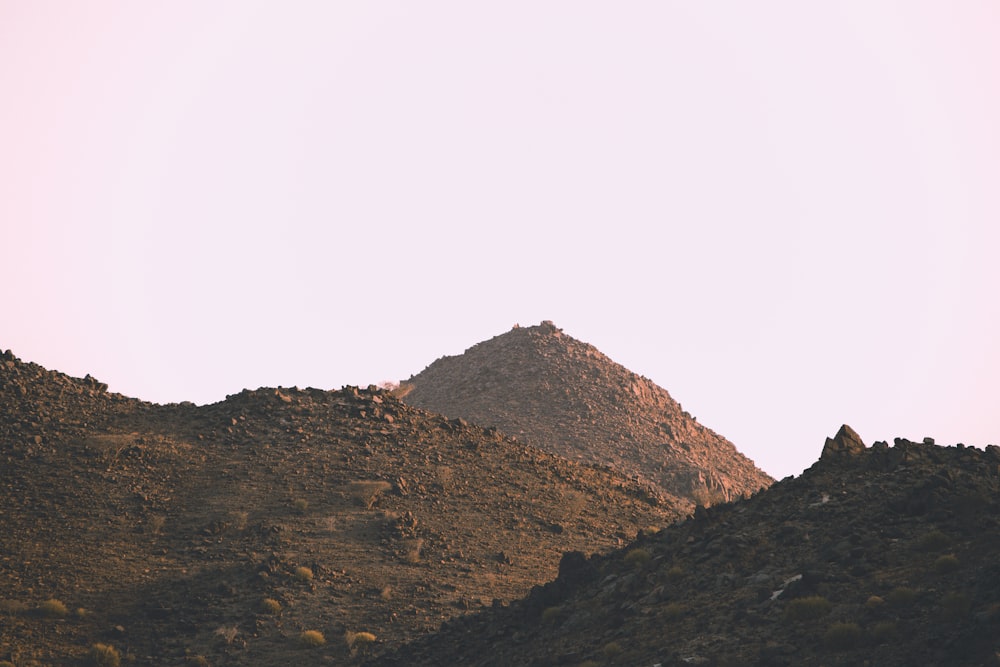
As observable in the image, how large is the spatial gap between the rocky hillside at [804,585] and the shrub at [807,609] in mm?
38

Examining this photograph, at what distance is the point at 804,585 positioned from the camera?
3384cm

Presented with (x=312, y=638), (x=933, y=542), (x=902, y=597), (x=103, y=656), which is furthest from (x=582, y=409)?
(x=902, y=597)

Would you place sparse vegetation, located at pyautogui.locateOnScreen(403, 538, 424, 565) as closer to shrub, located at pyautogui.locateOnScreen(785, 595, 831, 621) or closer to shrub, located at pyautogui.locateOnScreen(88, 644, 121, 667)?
shrub, located at pyautogui.locateOnScreen(88, 644, 121, 667)

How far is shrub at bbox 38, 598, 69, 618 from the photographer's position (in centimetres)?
4700

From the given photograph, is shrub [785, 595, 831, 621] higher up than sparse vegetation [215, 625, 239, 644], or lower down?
higher up

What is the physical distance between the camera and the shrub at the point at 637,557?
42.3 meters

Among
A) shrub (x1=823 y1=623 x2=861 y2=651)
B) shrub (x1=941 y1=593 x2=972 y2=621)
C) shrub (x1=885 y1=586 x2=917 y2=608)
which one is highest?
shrub (x1=885 y1=586 x2=917 y2=608)

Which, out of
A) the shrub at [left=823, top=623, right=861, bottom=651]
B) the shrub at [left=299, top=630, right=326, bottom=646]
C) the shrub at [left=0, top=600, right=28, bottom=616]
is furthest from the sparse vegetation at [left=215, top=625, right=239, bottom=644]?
the shrub at [left=823, top=623, right=861, bottom=651]

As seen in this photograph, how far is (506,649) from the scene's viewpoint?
3953 centimetres

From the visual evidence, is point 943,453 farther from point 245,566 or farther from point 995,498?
point 245,566

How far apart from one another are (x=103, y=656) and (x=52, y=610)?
422cm

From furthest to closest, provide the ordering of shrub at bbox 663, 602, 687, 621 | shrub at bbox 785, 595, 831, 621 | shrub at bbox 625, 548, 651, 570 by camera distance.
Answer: shrub at bbox 625, 548, 651, 570 → shrub at bbox 663, 602, 687, 621 → shrub at bbox 785, 595, 831, 621

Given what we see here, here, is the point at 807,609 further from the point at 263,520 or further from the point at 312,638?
the point at 263,520

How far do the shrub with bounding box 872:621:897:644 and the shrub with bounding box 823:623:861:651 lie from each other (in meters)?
0.44
